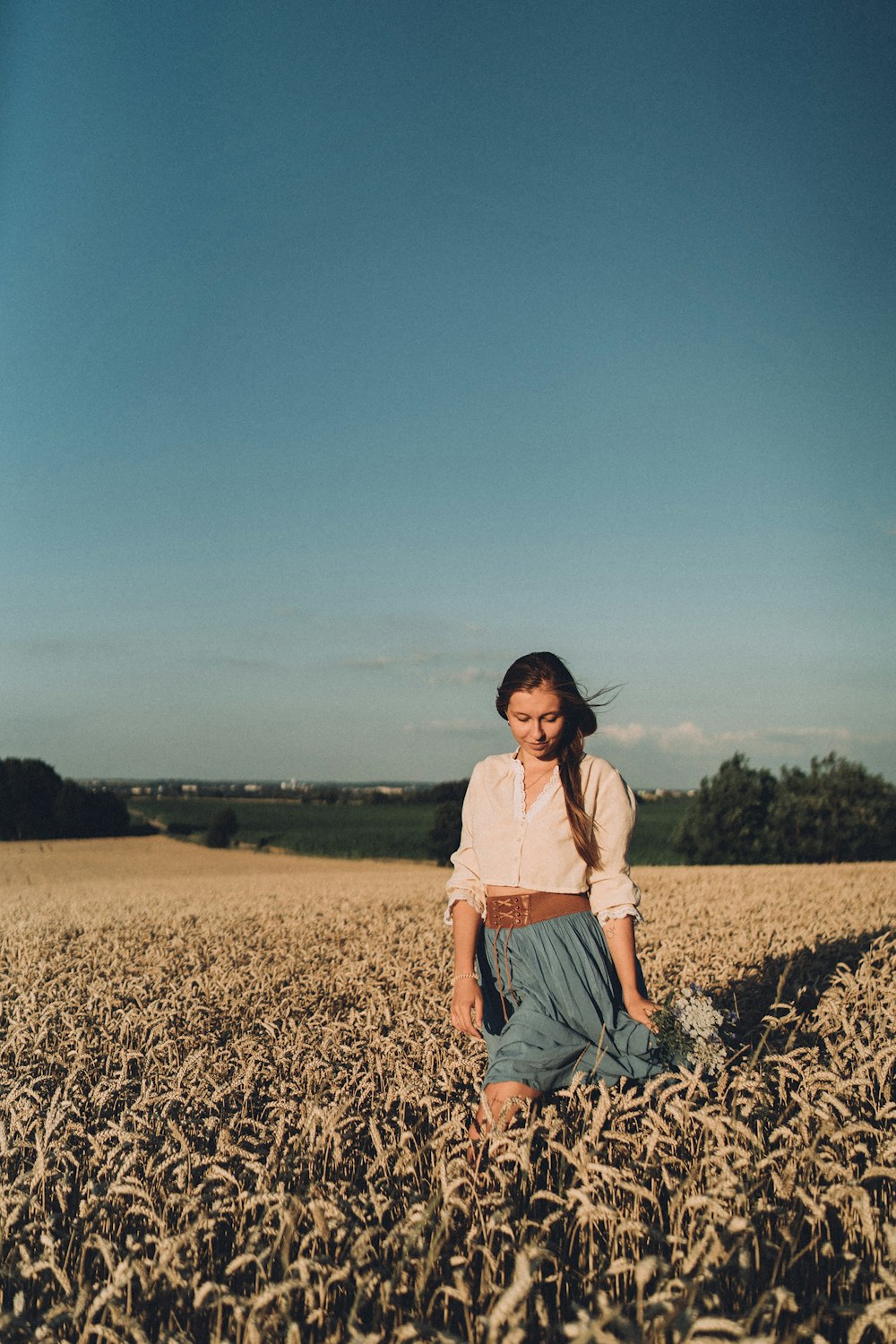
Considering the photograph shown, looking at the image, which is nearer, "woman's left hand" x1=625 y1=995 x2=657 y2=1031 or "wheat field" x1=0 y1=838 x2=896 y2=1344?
"wheat field" x1=0 y1=838 x2=896 y2=1344

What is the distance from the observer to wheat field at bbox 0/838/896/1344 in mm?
1839

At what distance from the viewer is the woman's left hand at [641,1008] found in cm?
330

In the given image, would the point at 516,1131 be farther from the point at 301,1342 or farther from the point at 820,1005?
the point at 820,1005

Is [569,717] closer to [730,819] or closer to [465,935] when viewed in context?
[465,935]

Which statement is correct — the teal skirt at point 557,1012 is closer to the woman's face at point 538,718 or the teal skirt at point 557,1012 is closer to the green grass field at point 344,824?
the woman's face at point 538,718

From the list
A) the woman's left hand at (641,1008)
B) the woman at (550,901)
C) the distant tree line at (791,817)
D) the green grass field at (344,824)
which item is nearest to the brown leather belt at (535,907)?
the woman at (550,901)

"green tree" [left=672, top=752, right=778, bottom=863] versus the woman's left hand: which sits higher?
the woman's left hand

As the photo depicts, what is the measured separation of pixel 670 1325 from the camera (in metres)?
1.55

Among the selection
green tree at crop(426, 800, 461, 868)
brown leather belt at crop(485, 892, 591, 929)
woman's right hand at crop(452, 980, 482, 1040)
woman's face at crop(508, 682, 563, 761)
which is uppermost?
woman's face at crop(508, 682, 563, 761)

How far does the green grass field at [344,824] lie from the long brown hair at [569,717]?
99.7 feet

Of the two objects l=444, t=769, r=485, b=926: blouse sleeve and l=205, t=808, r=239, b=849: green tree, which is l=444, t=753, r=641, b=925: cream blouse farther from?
l=205, t=808, r=239, b=849: green tree

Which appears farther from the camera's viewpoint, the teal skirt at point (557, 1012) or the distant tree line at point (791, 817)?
the distant tree line at point (791, 817)

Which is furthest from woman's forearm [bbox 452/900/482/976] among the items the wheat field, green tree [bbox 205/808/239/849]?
green tree [bbox 205/808/239/849]

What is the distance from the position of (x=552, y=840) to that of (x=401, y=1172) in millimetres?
1386
